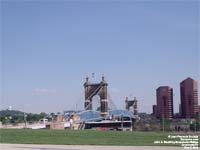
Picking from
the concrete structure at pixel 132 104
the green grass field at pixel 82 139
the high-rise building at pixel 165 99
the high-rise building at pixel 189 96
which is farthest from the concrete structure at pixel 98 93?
the green grass field at pixel 82 139

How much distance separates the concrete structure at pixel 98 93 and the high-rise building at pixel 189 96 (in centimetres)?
4211

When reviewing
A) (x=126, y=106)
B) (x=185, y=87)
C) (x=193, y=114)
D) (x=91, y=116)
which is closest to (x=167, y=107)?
(x=193, y=114)

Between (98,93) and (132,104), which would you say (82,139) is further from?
(132,104)

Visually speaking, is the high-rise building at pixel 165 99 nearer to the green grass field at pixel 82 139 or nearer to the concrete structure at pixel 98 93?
the green grass field at pixel 82 139

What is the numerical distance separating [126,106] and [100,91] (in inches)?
668

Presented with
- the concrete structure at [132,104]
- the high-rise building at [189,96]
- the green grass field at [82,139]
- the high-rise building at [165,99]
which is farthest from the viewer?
the concrete structure at [132,104]

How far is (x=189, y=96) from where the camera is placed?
44.8 m

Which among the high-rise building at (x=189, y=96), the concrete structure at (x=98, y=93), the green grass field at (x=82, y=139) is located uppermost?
the concrete structure at (x=98, y=93)

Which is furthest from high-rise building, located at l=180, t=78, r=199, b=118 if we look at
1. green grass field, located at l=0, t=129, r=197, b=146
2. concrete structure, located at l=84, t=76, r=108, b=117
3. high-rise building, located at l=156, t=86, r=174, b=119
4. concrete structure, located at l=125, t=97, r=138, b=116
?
concrete structure, located at l=125, t=97, r=138, b=116

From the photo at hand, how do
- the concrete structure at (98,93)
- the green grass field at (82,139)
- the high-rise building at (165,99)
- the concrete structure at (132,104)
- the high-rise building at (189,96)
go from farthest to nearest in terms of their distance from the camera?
the concrete structure at (132,104) → the concrete structure at (98,93) → the high-rise building at (165,99) → the high-rise building at (189,96) → the green grass field at (82,139)

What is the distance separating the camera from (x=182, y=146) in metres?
13.9

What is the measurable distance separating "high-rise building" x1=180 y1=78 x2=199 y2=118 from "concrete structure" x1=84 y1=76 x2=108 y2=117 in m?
42.1

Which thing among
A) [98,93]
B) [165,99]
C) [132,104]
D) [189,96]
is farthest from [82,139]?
[132,104]

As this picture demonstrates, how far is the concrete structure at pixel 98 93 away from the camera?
100m
